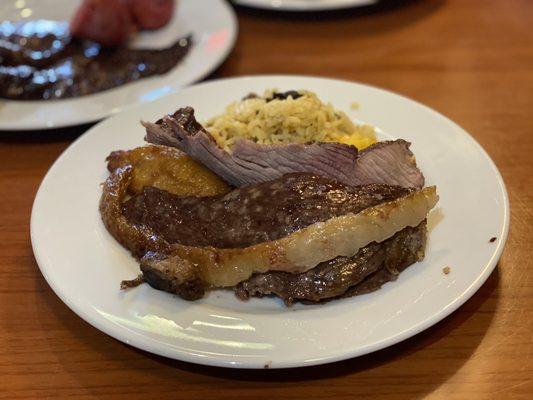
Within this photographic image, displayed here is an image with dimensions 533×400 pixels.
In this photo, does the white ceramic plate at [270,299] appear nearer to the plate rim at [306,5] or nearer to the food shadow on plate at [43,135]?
the food shadow on plate at [43,135]

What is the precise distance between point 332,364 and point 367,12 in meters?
3.17

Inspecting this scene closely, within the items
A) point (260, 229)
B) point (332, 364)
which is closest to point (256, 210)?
point (260, 229)

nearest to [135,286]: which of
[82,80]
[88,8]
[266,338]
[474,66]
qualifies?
[266,338]

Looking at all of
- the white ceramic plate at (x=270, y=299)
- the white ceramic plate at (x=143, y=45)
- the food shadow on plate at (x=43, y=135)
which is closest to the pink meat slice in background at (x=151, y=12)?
the white ceramic plate at (x=143, y=45)

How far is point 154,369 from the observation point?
1.98 meters

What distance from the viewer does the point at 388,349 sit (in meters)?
1.98

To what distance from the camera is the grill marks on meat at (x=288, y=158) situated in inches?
88.8

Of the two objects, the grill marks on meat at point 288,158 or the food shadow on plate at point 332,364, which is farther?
the grill marks on meat at point 288,158

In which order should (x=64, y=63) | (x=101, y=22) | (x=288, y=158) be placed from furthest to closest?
(x=101, y=22)
(x=64, y=63)
(x=288, y=158)

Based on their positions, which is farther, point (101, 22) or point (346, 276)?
point (101, 22)

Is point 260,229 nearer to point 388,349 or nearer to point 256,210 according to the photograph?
point 256,210

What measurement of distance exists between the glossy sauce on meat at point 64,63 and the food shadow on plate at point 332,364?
1728 mm

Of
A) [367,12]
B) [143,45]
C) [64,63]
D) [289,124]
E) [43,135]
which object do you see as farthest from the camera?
[367,12]

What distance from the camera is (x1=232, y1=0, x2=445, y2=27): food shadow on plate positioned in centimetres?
436
